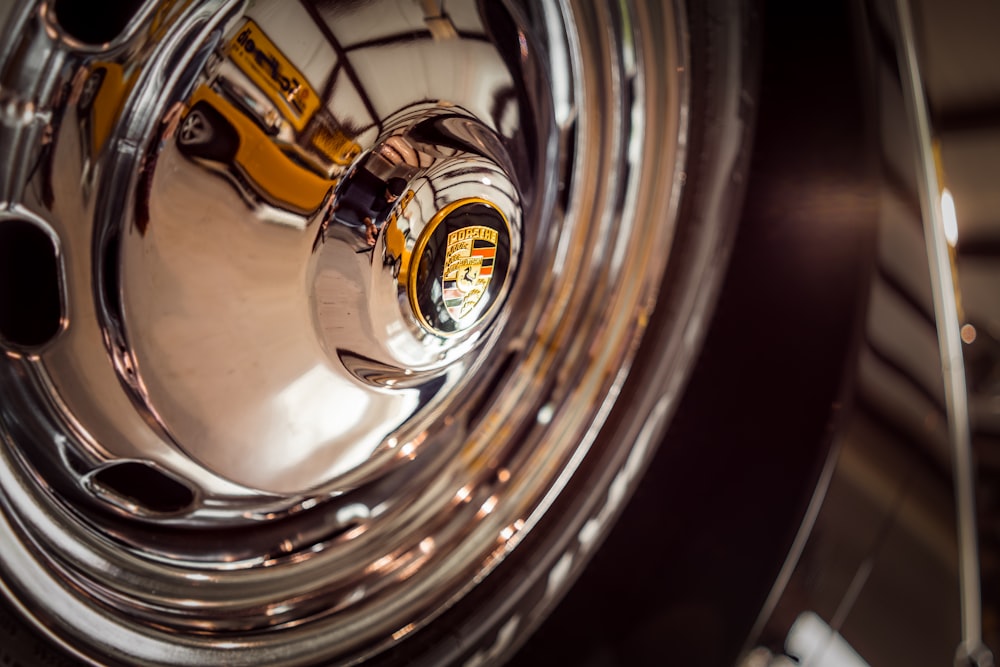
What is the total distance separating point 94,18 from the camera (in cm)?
45

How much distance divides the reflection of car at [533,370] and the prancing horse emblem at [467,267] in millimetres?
13

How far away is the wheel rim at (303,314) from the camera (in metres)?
0.48

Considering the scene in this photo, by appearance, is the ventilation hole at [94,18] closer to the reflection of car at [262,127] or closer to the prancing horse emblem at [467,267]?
the reflection of car at [262,127]

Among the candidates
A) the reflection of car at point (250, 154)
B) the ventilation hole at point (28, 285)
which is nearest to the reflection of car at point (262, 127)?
the reflection of car at point (250, 154)

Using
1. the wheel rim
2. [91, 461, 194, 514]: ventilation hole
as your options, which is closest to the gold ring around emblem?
the wheel rim

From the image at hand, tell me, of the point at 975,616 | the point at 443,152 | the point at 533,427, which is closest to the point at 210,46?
the point at 443,152

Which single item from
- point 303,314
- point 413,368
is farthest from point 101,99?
point 413,368

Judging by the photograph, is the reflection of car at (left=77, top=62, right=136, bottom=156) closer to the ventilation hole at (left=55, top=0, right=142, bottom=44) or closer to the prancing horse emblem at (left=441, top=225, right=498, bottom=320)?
the ventilation hole at (left=55, top=0, right=142, bottom=44)

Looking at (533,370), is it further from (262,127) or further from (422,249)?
(262,127)

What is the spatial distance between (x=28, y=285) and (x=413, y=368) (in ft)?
0.94

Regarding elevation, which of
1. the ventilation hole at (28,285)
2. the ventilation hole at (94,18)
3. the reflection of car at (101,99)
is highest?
the ventilation hole at (94,18)

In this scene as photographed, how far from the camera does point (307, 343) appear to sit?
584 millimetres

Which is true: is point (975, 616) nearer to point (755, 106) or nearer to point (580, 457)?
point (580, 457)

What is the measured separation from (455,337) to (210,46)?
282 millimetres
